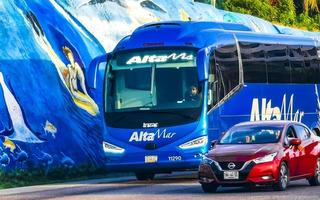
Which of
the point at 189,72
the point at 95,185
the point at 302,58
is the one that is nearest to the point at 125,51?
the point at 189,72

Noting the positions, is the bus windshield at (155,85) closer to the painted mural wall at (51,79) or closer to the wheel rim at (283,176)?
the painted mural wall at (51,79)

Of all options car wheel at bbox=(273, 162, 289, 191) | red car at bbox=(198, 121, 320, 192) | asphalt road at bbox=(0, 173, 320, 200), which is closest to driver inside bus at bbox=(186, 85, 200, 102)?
asphalt road at bbox=(0, 173, 320, 200)

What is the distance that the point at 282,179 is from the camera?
20.9m

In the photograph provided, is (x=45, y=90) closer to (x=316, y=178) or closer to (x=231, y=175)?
(x=316, y=178)

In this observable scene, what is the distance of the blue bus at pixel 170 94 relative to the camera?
81.0 feet

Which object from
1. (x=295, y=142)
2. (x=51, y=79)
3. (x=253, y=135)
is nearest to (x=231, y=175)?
(x=253, y=135)

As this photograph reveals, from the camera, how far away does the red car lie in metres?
20.4

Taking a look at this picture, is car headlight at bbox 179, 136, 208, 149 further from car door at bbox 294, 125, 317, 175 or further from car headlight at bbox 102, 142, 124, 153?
car door at bbox 294, 125, 317, 175

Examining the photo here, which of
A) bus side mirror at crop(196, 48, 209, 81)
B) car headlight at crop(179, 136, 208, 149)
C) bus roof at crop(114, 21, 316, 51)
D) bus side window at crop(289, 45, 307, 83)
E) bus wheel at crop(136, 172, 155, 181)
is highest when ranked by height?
bus roof at crop(114, 21, 316, 51)

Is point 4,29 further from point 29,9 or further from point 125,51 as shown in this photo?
point 125,51

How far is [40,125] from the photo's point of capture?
28734 mm

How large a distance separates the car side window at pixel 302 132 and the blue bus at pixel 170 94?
281 cm

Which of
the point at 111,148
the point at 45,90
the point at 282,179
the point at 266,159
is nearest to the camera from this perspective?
the point at 266,159

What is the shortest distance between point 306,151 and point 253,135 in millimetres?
1341
